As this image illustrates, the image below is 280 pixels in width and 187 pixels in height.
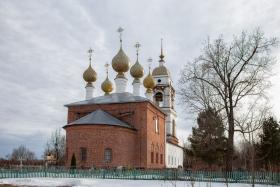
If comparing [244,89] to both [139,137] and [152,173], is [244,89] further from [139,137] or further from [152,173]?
[139,137]

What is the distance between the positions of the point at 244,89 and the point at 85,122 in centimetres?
1243

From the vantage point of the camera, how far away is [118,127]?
98.0ft

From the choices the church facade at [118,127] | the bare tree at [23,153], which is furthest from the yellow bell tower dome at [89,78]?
the bare tree at [23,153]

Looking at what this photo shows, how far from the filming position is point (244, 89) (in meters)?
25.4

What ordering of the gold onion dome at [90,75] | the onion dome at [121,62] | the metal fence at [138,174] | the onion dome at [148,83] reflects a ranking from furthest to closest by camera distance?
the onion dome at [148,83] → the gold onion dome at [90,75] → the onion dome at [121,62] → the metal fence at [138,174]

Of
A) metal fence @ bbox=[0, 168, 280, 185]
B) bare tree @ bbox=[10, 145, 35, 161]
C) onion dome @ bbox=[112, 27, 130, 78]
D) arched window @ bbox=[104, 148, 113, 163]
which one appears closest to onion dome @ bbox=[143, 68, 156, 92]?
onion dome @ bbox=[112, 27, 130, 78]

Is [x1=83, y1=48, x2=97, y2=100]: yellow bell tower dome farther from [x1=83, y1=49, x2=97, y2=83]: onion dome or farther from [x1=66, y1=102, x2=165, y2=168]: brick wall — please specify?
[x1=66, y1=102, x2=165, y2=168]: brick wall

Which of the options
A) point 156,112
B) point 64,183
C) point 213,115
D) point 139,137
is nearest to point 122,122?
point 139,137

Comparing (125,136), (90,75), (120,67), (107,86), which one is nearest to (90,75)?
(90,75)

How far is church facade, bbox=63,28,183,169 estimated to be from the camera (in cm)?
2888

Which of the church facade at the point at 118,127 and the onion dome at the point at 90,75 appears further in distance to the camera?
the onion dome at the point at 90,75

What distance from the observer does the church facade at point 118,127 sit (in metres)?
28.9

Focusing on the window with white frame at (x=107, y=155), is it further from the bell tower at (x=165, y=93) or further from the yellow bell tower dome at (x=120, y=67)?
the bell tower at (x=165, y=93)

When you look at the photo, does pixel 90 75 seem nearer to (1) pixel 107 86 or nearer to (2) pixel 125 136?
(1) pixel 107 86
